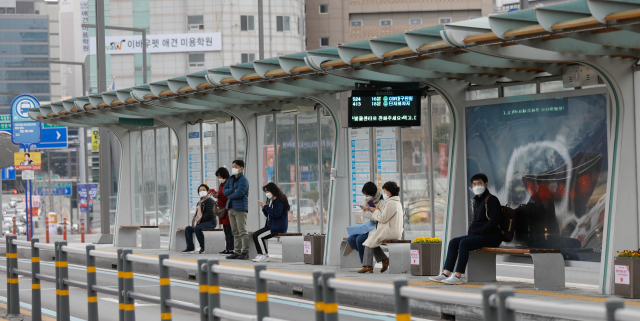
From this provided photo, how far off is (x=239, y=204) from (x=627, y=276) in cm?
790

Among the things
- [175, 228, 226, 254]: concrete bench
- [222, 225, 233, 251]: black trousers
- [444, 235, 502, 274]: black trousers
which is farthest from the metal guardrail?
[175, 228, 226, 254]: concrete bench

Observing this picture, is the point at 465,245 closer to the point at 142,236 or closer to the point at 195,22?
the point at 142,236

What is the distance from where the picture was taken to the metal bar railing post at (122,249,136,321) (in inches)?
293

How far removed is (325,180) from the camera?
701 inches

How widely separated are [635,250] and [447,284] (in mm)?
2490

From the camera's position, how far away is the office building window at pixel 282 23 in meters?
67.1

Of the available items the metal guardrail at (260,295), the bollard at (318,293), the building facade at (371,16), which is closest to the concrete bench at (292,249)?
the metal guardrail at (260,295)

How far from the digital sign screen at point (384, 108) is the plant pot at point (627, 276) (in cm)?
424

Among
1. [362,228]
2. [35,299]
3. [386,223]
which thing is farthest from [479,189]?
[35,299]

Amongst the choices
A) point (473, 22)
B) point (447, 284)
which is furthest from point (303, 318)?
point (473, 22)

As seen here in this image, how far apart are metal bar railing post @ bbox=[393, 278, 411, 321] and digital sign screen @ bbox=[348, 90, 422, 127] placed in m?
8.74

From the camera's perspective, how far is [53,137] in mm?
33688

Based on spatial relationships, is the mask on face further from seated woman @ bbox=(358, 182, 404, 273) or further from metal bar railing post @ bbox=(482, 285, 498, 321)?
metal bar railing post @ bbox=(482, 285, 498, 321)

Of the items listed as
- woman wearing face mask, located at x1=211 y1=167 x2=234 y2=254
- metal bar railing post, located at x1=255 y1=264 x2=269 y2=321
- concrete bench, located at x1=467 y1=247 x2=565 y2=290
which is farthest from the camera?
woman wearing face mask, located at x1=211 y1=167 x2=234 y2=254
